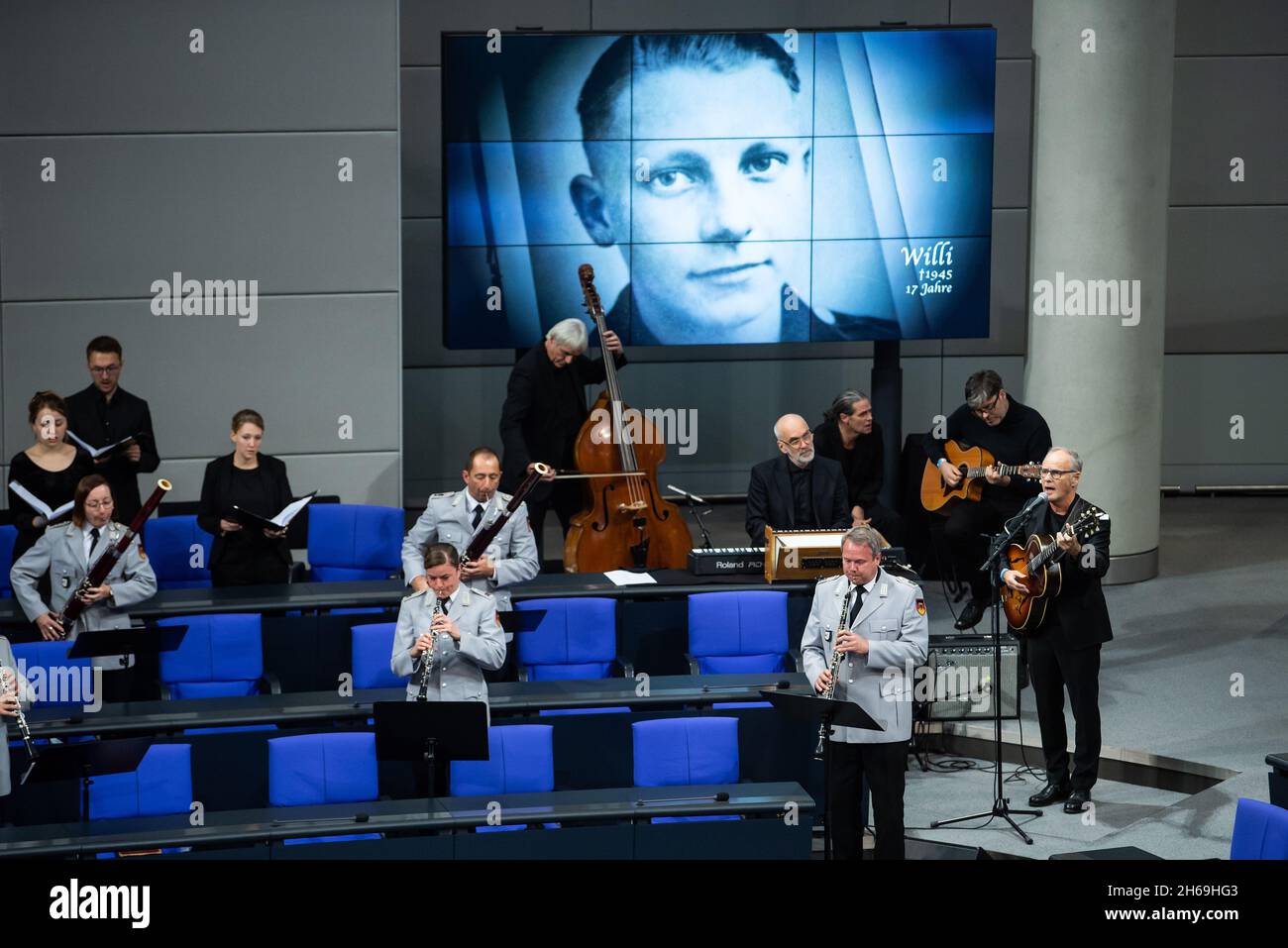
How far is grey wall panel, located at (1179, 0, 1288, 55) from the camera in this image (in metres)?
12.4

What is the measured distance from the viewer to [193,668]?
23.3 ft

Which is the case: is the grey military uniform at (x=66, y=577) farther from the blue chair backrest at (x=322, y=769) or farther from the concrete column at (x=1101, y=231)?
the concrete column at (x=1101, y=231)

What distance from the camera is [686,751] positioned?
6168 millimetres

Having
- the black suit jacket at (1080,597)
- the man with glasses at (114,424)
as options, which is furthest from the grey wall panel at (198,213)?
the black suit jacket at (1080,597)

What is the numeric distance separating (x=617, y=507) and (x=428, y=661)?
7.46ft

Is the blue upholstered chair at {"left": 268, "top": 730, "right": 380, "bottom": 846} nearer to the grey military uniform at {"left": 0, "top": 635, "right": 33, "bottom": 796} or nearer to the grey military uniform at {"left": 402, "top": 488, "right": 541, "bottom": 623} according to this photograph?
the grey military uniform at {"left": 0, "top": 635, "right": 33, "bottom": 796}

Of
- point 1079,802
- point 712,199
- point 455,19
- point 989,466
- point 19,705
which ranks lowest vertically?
point 1079,802

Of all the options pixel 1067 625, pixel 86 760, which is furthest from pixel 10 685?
pixel 1067 625

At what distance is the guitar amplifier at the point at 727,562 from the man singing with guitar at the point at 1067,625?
1.32m

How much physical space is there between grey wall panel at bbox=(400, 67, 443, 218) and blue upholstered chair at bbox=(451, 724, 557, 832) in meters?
6.86

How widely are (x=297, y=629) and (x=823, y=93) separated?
15.0 ft

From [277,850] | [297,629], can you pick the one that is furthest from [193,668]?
[277,850]

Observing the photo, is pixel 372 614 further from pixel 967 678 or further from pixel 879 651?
pixel 967 678

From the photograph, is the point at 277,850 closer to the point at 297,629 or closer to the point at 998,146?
the point at 297,629
